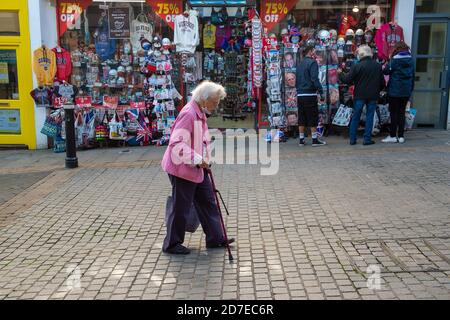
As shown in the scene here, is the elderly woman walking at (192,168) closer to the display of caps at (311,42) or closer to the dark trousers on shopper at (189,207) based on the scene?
the dark trousers on shopper at (189,207)

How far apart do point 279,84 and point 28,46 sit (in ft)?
17.7

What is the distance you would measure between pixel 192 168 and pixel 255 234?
51.0 inches

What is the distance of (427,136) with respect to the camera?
11172mm

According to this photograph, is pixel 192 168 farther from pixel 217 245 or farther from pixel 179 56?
pixel 179 56

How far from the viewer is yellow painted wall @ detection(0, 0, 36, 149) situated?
11234mm

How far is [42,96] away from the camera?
1133cm

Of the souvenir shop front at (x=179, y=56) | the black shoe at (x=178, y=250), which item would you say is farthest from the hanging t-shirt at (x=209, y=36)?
the black shoe at (x=178, y=250)

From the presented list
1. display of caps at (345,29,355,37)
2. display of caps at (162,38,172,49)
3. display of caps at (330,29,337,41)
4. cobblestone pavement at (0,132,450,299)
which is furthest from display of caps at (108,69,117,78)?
display of caps at (345,29,355,37)

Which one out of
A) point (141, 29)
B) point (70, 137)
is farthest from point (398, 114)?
point (70, 137)

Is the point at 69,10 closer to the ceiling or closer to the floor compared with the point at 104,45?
closer to the ceiling

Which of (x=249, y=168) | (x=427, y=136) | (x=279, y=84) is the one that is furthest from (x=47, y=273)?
(x=427, y=136)

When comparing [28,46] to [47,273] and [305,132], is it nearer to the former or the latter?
[305,132]

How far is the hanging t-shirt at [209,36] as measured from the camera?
38.8 feet

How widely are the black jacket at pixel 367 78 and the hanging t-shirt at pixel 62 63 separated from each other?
5.92 metres
